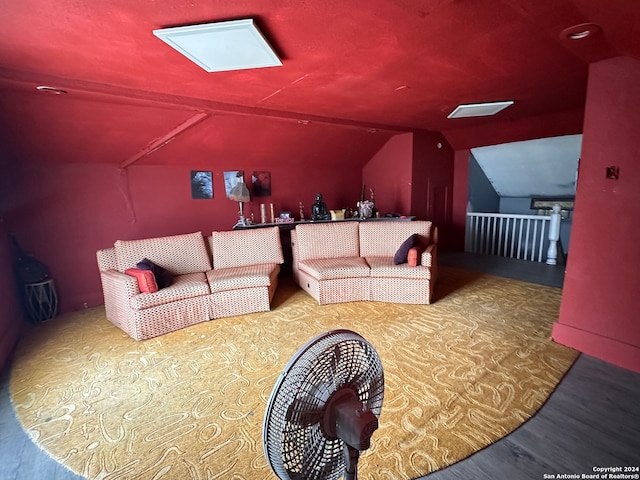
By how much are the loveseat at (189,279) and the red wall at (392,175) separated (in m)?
2.40

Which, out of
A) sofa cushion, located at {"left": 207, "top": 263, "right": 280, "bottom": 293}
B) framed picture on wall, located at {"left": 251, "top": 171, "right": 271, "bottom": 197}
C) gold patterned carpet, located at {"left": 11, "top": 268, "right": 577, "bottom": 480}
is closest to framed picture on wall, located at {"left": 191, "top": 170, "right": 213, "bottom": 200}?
framed picture on wall, located at {"left": 251, "top": 171, "right": 271, "bottom": 197}

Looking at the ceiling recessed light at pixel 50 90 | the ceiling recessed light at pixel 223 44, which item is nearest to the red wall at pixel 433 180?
the ceiling recessed light at pixel 223 44

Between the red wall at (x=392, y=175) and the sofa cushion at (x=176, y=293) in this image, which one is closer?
the sofa cushion at (x=176, y=293)

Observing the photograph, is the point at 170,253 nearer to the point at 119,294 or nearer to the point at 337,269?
the point at 119,294

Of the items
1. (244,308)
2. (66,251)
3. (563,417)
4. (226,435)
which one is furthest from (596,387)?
(66,251)

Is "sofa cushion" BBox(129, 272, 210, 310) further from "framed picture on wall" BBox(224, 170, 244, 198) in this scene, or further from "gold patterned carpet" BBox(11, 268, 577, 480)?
"framed picture on wall" BBox(224, 170, 244, 198)

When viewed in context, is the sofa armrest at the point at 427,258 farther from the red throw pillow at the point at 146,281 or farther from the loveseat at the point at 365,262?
the red throw pillow at the point at 146,281

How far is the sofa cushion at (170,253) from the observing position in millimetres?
3125

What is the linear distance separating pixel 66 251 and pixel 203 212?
5.26 ft

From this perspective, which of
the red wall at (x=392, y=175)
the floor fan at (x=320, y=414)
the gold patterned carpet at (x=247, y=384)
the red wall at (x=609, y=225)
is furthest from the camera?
the red wall at (x=392, y=175)

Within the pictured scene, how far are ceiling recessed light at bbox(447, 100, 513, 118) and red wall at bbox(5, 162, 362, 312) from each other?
114 inches

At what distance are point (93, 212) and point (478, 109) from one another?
4802 millimetres

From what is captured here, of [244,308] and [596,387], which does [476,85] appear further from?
[244,308]

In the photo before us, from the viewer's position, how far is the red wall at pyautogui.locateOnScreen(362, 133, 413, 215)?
198 inches
